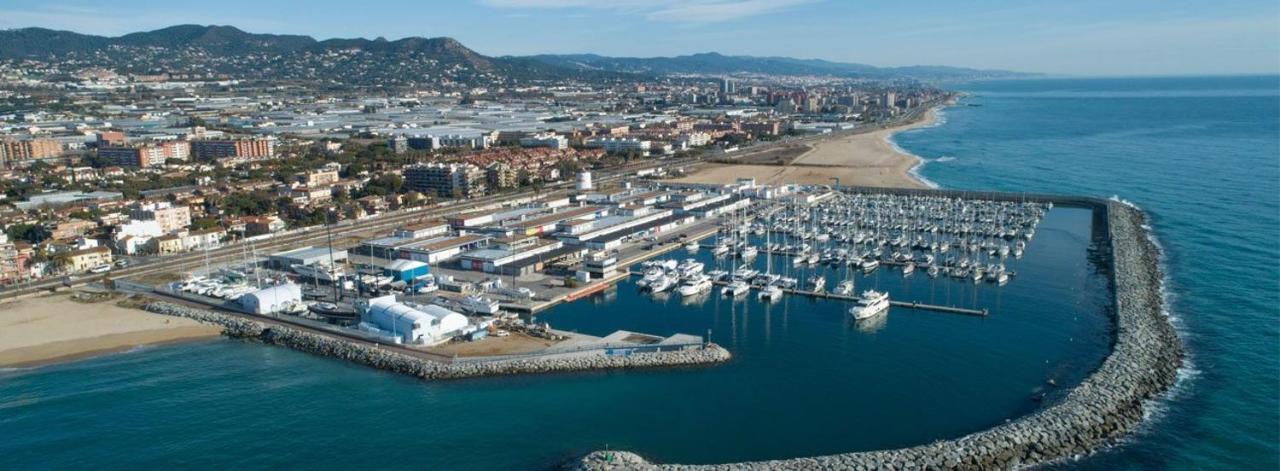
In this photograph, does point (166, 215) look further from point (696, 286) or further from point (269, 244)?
point (696, 286)

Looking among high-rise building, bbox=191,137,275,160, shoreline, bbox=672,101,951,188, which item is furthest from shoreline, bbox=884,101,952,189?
high-rise building, bbox=191,137,275,160

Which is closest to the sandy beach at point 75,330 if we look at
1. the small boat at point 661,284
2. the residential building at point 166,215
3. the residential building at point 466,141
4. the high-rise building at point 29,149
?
the residential building at point 166,215

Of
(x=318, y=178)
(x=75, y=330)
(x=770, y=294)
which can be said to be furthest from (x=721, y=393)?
(x=318, y=178)

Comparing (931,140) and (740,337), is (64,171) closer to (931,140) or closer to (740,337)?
(740,337)

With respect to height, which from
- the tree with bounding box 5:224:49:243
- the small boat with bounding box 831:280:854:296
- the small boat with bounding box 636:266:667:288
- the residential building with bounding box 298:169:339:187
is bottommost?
the small boat with bounding box 831:280:854:296

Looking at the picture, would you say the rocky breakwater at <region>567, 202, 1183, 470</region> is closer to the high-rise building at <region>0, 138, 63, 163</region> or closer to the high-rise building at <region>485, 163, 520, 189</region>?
the high-rise building at <region>485, 163, 520, 189</region>
